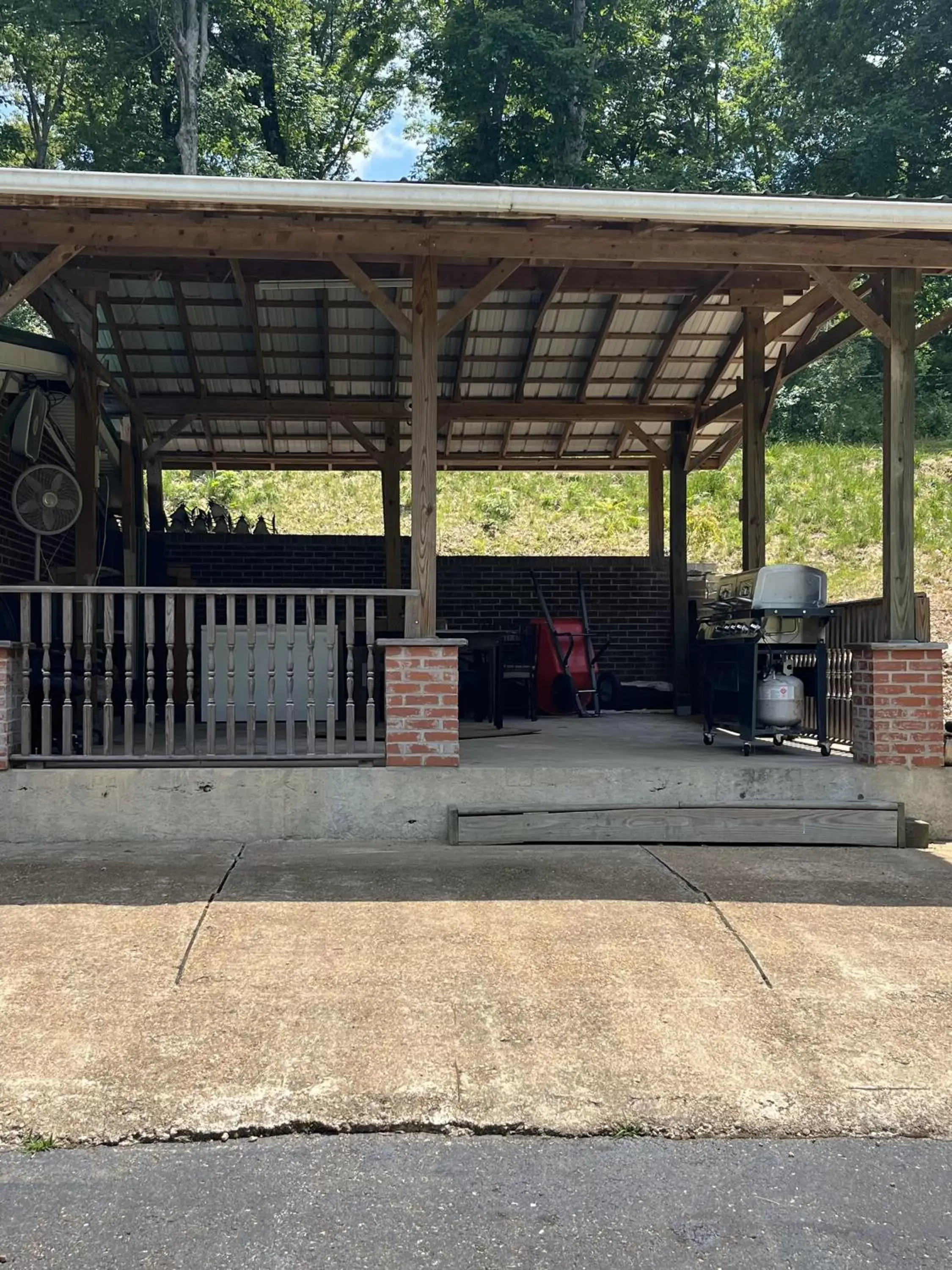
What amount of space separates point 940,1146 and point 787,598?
4.13 meters

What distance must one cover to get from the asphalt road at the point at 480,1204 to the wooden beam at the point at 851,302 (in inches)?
188

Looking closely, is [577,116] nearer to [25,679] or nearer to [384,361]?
[384,361]

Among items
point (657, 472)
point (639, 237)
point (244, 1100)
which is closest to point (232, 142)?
point (657, 472)

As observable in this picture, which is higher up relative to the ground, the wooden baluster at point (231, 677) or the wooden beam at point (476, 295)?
the wooden beam at point (476, 295)

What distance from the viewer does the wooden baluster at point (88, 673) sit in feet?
19.6

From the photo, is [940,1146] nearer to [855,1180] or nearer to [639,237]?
[855,1180]

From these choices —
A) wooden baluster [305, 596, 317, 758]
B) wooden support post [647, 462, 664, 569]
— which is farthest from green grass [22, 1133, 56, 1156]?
wooden support post [647, 462, 664, 569]

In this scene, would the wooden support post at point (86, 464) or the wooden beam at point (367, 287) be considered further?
the wooden support post at point (86, 464)

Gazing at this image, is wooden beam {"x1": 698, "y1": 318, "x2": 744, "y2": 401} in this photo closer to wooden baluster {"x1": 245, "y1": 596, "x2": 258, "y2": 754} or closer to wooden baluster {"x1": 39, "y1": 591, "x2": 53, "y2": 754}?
wooden baluster {"x1": 245, "y1": 596, "x2": 258, "y2": 754}

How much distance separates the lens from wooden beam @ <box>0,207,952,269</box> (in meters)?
5.84

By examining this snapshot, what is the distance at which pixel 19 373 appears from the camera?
26.7 ft

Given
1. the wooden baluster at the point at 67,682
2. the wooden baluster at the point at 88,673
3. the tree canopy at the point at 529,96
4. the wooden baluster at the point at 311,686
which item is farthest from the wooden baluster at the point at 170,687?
the tree canopy at the point at 529,96

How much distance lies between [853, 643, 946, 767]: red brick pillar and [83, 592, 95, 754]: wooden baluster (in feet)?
14.3

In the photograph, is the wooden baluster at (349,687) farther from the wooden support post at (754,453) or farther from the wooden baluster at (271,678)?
the wooden support post at (754,453)
